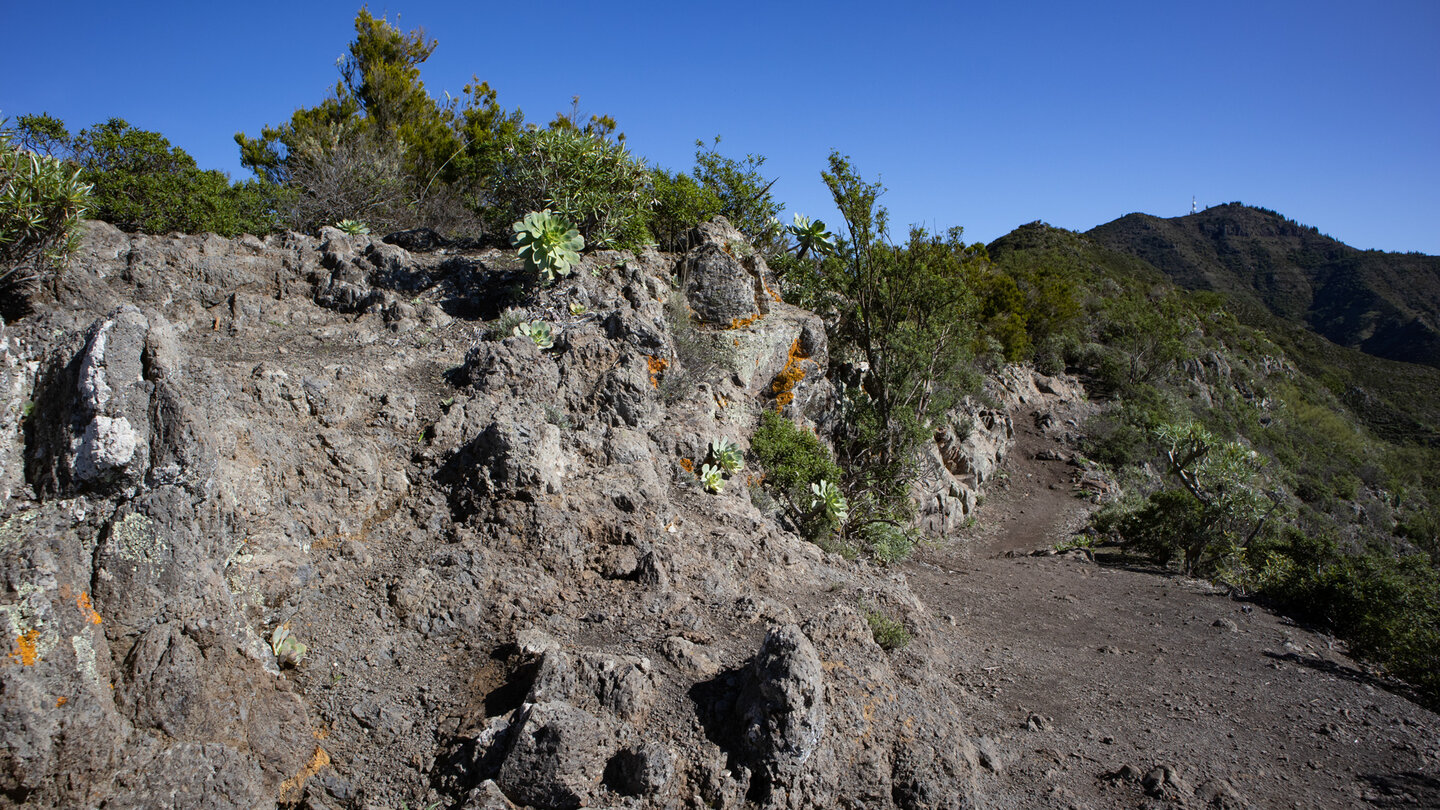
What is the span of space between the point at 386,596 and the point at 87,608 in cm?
135

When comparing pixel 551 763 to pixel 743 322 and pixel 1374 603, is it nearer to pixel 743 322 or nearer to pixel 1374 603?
pixel 743 322

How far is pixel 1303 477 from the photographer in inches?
1011

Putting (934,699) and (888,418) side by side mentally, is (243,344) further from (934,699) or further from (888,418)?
(888,418)

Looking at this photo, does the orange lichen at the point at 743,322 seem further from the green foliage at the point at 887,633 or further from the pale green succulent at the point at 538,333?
the green foliage at the point at 887,633

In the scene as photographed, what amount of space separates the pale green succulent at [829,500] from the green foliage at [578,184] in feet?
13.3

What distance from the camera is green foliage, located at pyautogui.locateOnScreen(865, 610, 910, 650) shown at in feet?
16.0

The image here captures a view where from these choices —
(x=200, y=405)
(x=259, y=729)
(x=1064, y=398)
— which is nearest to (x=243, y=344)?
(x=200, y=405)

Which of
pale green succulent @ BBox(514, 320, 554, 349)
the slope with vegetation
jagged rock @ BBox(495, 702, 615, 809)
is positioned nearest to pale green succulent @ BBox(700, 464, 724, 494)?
the slope with vegetation

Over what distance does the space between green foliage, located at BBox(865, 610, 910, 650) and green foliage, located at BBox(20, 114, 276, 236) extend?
316 inches

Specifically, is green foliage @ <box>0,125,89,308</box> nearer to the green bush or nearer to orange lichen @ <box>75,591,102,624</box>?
orange lichen @ <box>75,591,102,624</box>

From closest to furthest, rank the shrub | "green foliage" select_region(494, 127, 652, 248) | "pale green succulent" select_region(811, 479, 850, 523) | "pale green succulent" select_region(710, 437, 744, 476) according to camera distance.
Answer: "pale green succulent" select_region(710, 437, 744, 476) → "pale green succulent" select_region(811, 479, 850, 523) → "green foliage" select_region(494, 127, 652, 248) → the shrub

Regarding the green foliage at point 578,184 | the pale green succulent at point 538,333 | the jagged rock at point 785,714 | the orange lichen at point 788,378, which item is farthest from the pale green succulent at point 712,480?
the green foliage at point 578,184

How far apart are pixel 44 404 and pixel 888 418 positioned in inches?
372

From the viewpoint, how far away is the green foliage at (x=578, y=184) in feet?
28.6
